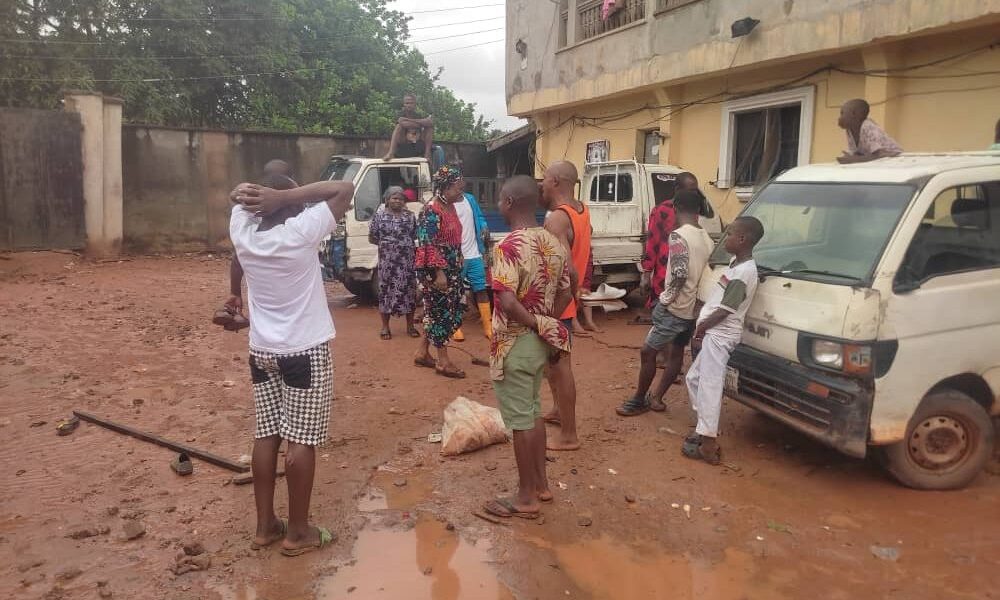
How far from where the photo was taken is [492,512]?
142 inches

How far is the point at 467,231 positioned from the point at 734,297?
10.9ft

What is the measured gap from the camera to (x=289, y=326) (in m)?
3.10

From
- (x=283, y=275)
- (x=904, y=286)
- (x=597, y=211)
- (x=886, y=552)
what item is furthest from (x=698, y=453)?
(x=597, y=211)

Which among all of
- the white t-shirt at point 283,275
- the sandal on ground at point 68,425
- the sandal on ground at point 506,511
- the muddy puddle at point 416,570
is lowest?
the muddy puddle at point 416,570

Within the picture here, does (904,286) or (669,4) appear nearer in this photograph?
(904,286)

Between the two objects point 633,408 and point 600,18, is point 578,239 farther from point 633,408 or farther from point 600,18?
point 600,18

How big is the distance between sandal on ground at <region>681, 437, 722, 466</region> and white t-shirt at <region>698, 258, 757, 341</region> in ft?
2.48

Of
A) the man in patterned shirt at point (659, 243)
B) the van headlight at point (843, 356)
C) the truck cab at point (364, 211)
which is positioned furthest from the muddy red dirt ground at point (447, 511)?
the truck cab at point (364, 211)

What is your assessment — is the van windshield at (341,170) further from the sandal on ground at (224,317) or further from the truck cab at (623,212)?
the sandal on ground at (224,317)

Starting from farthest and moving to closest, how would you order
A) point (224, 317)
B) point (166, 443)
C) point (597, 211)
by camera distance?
point (597, 211)
point (166, 443)
point (224, 317)

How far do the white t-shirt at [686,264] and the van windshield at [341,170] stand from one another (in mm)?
5681

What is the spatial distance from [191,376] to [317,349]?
11.7ft

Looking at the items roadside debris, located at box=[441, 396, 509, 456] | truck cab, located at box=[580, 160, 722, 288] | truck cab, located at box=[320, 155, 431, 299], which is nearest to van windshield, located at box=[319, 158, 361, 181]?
truck cab, located at box=[320, 155, 431, 299]

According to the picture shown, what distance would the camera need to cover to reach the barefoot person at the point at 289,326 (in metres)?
3.06
